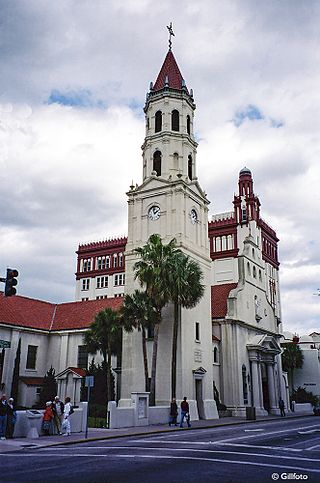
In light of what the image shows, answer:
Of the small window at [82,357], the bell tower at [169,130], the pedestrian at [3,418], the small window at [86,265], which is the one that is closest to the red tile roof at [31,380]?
the small window at [82,357]

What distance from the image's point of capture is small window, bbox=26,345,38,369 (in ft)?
147

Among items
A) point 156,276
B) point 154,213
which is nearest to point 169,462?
point 156,276

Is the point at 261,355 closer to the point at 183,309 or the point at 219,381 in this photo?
the point at 219,381

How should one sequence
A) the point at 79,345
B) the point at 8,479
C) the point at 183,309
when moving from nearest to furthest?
1. the point at 8,479
2. the point at 183,309
3. the point at 79,345

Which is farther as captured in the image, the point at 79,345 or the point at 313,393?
the point at 313,393

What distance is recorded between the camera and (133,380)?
1442 inches

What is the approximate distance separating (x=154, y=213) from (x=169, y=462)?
2869 cm

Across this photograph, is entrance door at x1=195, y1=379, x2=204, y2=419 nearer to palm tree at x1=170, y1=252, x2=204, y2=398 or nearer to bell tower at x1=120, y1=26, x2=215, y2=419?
bell tower at x1=120, y1=26, x2=215, y2=419

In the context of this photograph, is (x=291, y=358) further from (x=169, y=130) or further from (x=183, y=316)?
(x=169, y=130)

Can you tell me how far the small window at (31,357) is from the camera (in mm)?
44825

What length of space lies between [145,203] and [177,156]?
16.8 feet

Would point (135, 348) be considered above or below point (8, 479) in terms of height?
above

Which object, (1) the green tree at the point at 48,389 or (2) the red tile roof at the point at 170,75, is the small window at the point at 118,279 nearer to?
(1) the green tree at the point at 48,389

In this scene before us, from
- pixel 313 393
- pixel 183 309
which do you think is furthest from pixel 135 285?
pixel 313 393
